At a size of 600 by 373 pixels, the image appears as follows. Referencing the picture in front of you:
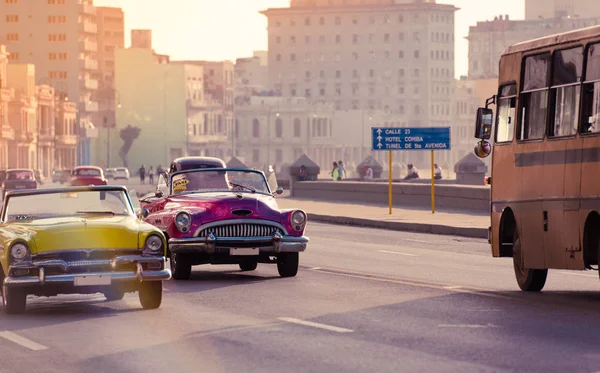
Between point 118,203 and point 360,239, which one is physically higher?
point 118,203

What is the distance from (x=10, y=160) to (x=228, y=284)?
135m

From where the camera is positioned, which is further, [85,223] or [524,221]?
[524,221]

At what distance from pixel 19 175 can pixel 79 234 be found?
253 ft

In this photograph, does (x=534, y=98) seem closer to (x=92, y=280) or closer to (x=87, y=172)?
(x=92, y=280)

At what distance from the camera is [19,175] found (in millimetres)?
92250

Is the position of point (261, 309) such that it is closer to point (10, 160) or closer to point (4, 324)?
point (4, 324)

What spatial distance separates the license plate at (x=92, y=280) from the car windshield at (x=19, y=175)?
76137 millimetres

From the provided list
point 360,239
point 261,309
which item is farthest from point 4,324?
point 360,239

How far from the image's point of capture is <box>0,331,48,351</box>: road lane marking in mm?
13336

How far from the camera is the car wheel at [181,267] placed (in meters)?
21.3

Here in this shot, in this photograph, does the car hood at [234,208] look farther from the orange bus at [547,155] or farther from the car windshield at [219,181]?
the orange bus at [547,155]

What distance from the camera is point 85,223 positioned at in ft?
54.7

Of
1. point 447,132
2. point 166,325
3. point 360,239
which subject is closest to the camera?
point 166,325

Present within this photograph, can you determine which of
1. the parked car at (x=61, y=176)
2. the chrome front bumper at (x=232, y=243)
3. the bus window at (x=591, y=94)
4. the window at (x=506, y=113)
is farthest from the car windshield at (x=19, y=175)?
the bus window at (x=591, y=94)
